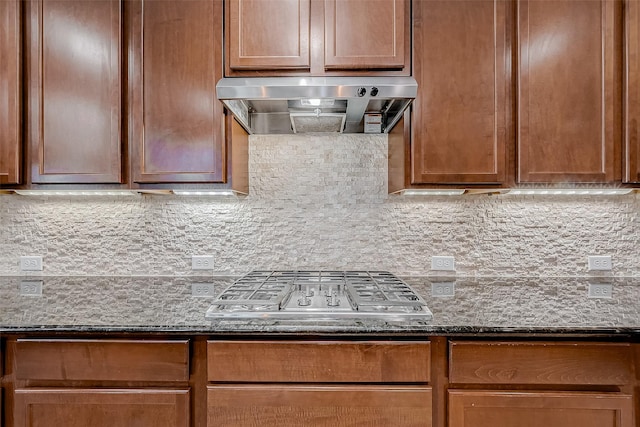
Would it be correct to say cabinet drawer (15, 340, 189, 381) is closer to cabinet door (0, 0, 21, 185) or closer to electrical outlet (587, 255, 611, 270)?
cabinet door (0, 0, 21, 185)

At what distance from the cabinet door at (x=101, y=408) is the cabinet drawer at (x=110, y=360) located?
5 cm

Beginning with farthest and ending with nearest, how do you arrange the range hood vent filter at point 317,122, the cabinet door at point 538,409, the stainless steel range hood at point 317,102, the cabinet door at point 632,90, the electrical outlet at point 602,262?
the electrical outlet at point 602,262 < the range hood vent filter at point 317,122 < the cabinet door at point 632,90 < the stainless steel range hood at point 317,102 < the cabinet door at point 538,409

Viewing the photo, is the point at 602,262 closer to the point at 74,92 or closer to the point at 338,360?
the point at 338,360

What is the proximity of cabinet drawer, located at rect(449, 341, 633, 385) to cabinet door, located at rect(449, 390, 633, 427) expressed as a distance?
0.14 feet

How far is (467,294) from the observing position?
1549 mm

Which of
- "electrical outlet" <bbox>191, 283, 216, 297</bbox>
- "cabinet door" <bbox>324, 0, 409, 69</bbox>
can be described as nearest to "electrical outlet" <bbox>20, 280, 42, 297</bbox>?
"electrical outlet" <bbox>191, 283, 216, 297</bbox>

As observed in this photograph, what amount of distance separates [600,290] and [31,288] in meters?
2.59

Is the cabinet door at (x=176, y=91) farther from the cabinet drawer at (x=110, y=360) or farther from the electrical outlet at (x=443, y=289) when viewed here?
the electrical outlet at (x=443, y=289)

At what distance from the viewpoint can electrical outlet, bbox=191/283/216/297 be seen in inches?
60.9

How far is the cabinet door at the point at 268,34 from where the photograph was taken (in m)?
1.50

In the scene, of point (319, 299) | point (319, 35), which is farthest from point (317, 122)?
point (319, 299)

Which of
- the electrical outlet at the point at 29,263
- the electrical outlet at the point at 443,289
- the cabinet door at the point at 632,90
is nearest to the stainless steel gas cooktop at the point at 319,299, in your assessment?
the electrical outlet at the point at 443,289

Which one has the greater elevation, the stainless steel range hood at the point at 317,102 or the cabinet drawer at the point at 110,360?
the stainless steel range hood at the point at 317,102

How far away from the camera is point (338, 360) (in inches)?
45.0
